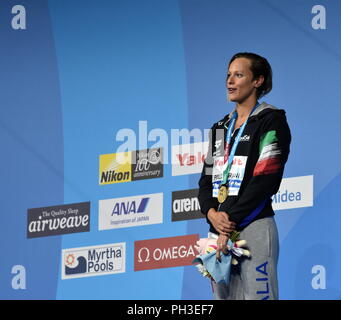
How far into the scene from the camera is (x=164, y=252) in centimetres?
576

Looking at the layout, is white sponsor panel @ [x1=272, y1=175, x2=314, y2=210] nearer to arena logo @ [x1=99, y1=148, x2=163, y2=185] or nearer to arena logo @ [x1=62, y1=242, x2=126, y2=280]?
arena logo @ [x1=99, y1=148, x2=163, y2=185]

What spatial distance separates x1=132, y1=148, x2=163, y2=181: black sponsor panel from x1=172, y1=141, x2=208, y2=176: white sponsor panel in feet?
0.37

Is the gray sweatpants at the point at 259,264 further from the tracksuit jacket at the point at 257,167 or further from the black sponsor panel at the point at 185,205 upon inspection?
the black sponsor panel at the point at 185,205

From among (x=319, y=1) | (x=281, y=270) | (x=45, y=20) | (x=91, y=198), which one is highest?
(x=45, y=20)

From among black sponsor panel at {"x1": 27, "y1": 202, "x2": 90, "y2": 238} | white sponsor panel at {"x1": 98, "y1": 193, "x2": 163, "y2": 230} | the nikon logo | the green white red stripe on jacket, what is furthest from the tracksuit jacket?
black sponsor panel at {"x1": 27, "y1": 202, "x2": 90, "y2": 238}

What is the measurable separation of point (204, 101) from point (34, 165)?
4.60 feet

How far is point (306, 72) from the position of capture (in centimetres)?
536

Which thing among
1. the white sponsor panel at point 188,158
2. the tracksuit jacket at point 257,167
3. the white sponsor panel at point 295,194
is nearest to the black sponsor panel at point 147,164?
the white sponsor panel at point 188,158

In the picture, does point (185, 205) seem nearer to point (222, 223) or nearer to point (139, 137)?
point (139, 137)

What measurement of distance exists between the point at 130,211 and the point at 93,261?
46cm

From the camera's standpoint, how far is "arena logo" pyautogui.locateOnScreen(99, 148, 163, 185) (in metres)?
5.84

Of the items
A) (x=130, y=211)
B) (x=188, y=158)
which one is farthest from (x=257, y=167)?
(x=130, y=211)
